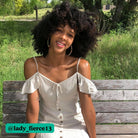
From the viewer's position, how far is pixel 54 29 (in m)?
1.86

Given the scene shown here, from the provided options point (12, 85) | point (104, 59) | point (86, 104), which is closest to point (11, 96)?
point (12, 85)

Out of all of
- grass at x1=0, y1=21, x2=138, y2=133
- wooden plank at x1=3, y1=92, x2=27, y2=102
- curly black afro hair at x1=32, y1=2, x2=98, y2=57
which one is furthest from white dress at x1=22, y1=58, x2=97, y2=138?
grass at x1=0, y1=21, x2=138, y2=133

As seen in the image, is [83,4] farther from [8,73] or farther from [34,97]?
[34,97]

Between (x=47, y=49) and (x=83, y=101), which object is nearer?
(x=83, y=101)

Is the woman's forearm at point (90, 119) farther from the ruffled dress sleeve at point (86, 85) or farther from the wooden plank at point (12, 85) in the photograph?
the wooden plank at point (12, 85)

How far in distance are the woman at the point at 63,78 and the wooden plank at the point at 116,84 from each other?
1.43 ft

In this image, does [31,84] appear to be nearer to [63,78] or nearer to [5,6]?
[63,78]

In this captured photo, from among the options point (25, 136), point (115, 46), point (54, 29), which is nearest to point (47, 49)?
point (54, 29)

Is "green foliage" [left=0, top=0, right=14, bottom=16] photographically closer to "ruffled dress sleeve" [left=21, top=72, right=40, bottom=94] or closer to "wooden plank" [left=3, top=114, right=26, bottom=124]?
"wooden plank" [left=3, top=114, right=26, bottom=124]

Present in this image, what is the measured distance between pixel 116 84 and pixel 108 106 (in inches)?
9.4

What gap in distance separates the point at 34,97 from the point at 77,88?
354 mm

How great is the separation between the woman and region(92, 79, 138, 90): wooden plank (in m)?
0.44

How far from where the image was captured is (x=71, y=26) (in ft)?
6.11

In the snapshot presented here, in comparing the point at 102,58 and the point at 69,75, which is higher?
the point at 69,75
